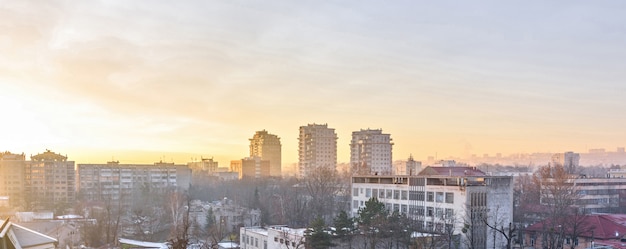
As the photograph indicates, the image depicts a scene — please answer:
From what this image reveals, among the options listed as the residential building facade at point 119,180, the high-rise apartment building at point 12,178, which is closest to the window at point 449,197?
the residential building facade at point 119,180

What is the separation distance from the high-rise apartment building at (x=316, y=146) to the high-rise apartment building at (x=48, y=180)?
3300 cm

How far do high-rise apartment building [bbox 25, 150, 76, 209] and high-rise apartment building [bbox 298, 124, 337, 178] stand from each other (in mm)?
33000

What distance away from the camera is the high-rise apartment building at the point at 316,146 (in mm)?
68381

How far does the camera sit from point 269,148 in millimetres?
86625

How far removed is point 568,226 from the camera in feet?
66.7

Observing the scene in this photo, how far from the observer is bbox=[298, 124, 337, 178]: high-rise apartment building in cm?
6838

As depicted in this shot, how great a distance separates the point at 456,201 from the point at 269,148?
223 feet

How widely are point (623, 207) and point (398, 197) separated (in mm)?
21121

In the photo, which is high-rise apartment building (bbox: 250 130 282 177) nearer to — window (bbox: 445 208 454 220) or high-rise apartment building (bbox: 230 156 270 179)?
high-rise apartment building (bbox: 230 156 270 179)

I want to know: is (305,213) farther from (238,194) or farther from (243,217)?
(238,194)

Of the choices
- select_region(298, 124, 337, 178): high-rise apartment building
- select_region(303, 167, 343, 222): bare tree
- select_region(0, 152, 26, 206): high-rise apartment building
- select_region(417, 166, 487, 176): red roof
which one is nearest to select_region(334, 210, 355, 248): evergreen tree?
select_region(417, 166, 487, 176): red roof

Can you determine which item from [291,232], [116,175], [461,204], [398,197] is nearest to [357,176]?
[398,197]

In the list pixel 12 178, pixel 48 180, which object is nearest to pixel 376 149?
pixel 48 180

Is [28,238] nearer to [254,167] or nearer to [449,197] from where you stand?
[449,197]
